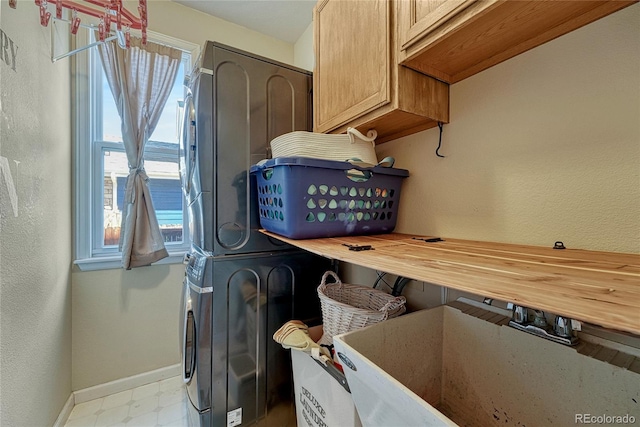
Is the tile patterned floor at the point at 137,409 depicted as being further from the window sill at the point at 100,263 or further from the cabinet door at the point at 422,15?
the cabinet door at the point at 422,15

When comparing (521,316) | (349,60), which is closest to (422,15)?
(349,60)

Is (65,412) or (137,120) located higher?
(137,120)

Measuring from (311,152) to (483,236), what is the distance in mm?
688

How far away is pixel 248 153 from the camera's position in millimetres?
1267

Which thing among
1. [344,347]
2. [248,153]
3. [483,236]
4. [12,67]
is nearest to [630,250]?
[483,236]

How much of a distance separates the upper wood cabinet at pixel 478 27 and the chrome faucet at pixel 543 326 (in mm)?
716

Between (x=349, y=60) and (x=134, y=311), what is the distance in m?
2.04

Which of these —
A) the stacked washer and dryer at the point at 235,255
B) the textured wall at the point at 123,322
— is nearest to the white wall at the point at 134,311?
the textured wall at the point at 123,322

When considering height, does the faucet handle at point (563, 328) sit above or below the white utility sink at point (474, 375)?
above

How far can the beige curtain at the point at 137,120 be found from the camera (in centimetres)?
174

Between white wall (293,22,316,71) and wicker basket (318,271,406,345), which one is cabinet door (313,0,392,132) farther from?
white wall (293,22,316,71)

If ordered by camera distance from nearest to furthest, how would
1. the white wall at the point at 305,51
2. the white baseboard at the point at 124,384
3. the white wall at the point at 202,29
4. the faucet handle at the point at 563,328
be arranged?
1. the faucet handle at the point at 563,328
2. the white baseboard at the point at 124,384
3. the white wall at the point at 202,29
4. the white wall at the point at 305,51

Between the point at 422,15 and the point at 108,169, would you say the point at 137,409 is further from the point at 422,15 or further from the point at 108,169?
the point at 422,15

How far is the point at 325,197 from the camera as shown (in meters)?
0.99
